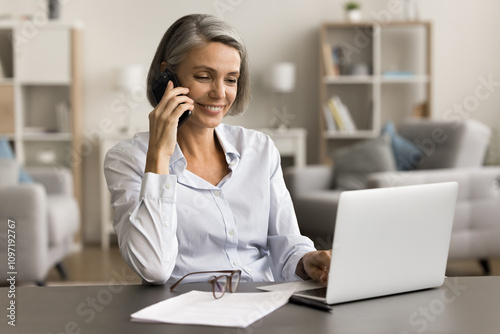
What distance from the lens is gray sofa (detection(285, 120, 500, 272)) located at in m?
3.79

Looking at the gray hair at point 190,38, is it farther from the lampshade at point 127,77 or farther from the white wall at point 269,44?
the white wall at point 269,44

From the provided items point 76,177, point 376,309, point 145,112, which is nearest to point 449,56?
point 145,112

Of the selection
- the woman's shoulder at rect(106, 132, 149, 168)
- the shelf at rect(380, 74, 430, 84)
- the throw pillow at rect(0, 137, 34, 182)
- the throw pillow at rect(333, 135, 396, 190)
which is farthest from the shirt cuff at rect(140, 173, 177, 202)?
the shelf at rect(380, 74, 430, 84)

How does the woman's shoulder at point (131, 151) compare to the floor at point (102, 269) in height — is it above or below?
above

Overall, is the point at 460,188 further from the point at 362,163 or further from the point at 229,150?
the point at 229,150

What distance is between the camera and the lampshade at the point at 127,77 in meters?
5.21

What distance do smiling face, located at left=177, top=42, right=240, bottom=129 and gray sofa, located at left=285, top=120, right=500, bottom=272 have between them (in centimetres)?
214

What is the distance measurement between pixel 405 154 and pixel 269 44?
179 centimetres

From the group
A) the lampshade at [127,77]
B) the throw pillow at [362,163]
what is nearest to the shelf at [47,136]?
the lampshade at [127,77]

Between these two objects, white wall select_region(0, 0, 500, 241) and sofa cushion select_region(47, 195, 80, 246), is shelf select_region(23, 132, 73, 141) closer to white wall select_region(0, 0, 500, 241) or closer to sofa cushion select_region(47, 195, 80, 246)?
white wall select_region(0, 0, 500, 241)

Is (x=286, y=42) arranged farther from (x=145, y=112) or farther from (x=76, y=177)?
(x=76, y=177)

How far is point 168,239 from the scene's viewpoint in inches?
54.7

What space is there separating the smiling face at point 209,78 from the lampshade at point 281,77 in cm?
374

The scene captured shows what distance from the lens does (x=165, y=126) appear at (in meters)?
1.47
